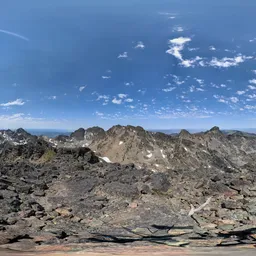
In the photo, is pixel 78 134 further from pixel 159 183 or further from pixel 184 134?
pixel 159 183

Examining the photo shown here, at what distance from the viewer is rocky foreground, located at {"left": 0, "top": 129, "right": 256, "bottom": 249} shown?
9.06 m

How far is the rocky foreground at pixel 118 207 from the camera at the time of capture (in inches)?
357

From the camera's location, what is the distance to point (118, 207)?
13.0 metres

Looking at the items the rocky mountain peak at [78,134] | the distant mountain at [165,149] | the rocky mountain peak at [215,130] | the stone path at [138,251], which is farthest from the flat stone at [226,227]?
the rocky mountain peak at [78,134]

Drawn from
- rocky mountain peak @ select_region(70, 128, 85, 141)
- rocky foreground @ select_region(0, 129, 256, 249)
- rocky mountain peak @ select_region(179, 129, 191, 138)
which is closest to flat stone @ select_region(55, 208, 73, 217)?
rocky foreground @ select_region(0, 129, 256, 249)

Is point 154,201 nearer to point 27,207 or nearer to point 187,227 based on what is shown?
point 187,227

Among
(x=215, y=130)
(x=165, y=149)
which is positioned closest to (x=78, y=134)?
(x=165, y=149)

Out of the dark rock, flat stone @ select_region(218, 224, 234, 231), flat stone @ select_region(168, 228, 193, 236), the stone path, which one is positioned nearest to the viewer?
the stone path

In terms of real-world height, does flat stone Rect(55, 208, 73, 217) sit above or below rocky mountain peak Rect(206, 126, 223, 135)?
below

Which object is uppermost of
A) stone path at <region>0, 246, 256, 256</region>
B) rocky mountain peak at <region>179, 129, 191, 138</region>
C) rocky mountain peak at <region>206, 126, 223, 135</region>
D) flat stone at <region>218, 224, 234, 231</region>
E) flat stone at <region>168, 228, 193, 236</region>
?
rocky mountain peak at <region>206, 126, 223, 135</region>

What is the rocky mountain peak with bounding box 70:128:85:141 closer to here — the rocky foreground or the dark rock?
the rocky foreground

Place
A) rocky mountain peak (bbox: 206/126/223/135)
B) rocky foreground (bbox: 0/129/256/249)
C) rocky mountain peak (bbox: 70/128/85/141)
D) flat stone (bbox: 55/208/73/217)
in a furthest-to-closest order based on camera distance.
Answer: rocky mountain peak (bbox: 70/128/85/141)
rocky mountain peak (bbox: 206/126/223/135)
flat stone (bbox: 55/208/73/217)
rocky foreground (bbox: 0/129/256/249)

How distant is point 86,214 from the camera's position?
12445mm

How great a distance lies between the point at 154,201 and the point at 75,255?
6.83 metres
